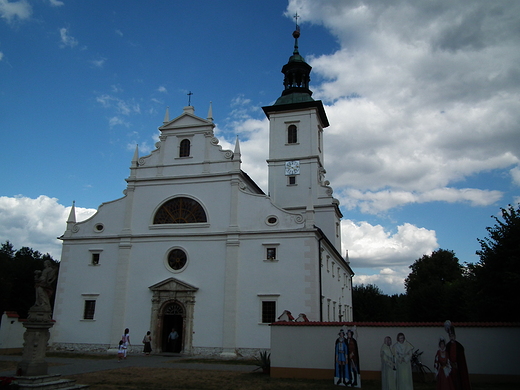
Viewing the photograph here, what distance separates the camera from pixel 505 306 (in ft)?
57.1

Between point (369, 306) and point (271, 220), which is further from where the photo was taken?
point (369, 306)

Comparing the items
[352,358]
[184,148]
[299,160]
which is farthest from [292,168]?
[352,358]

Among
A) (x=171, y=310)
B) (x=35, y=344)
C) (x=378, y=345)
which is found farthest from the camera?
(x=171, y=310)

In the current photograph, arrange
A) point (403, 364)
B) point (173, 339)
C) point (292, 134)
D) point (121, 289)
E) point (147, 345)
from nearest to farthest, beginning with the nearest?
1. point (403, 364)
2. point (147, 345)
3. point (173, 339)
4. point (121, 289)
5. point (292, 134)

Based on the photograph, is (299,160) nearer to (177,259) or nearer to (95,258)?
(177,259)

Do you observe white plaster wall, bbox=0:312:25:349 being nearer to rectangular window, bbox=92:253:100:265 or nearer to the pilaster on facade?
the pilaster on facade

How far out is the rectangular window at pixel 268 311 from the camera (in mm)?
24516

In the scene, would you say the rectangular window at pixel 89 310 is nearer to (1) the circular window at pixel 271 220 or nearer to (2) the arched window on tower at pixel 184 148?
(2) the arched window on tower at pixel 184 148

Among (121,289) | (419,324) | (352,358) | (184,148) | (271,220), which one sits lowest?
(352,358)

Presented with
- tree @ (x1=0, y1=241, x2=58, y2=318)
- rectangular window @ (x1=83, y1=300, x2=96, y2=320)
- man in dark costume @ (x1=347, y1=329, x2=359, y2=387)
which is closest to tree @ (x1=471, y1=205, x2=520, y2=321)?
man in dark costume @ (x1=347, y1=329, x2=359, y2=387)

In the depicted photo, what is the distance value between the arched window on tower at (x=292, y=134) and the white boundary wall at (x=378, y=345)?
22516mm

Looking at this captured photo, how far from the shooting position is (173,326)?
2672 centimetres

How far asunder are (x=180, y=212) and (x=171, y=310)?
253 inches

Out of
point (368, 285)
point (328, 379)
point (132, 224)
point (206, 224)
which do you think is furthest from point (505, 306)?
point (368, 285)
